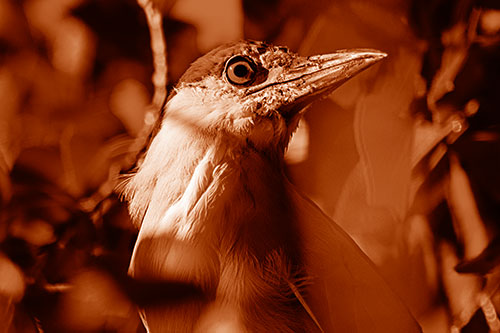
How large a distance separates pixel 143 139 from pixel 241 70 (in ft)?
0.62

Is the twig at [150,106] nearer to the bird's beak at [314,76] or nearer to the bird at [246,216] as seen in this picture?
the bird at [246,216]

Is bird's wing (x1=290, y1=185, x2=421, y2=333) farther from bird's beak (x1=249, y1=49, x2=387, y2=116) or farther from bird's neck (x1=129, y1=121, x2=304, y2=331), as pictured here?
bird's beak (x1=249, y1=49, x2=387, y2=116)

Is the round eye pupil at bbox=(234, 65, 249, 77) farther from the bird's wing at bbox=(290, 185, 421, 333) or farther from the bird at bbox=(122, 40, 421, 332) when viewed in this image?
the bird's wing at bbox=(290, 185, 421, 333)

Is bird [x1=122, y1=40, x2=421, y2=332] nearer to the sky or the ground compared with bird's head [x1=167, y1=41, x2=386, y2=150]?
nearer to the ground

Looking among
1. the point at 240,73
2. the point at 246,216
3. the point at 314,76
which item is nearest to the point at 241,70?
the point at 240,73

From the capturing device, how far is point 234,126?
0.75 m

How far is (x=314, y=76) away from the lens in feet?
2.42

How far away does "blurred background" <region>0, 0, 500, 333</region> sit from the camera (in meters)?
0.76

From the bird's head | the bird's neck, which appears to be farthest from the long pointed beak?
the bird's neck

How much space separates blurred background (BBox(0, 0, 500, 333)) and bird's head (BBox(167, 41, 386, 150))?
5 cm

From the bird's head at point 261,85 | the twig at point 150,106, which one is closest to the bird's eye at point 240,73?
the bird's head at point 261,85

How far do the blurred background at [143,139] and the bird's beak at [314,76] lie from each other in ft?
0.20

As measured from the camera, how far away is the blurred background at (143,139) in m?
0.76

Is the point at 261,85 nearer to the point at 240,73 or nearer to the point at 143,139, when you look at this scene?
the point at 240,73
